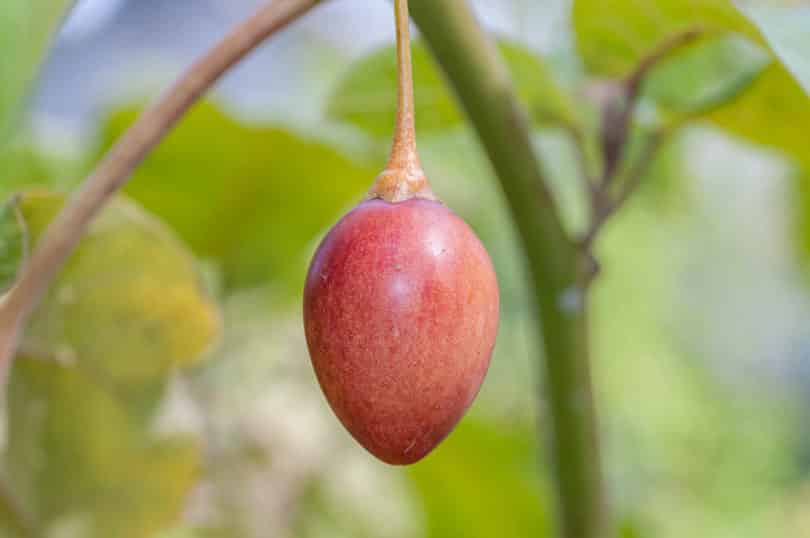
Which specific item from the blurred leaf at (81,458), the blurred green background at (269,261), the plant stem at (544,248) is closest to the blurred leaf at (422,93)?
the blurred green background at (269,261)

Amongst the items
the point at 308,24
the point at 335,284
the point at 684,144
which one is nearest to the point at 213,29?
the point at 308,24

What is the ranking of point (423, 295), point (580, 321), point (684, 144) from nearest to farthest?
point (423, 295)
point (580, 321)
point (684, 144)

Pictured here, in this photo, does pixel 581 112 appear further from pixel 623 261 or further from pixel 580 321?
pixel 623 261

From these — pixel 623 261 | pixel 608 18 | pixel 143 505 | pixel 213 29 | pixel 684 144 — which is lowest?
pixel 213 29

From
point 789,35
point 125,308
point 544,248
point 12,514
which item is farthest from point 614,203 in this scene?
point 12,514

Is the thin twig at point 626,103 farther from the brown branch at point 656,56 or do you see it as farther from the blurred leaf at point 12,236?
the blurred leaf at point 12,236

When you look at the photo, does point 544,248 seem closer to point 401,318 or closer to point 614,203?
point 614,203
